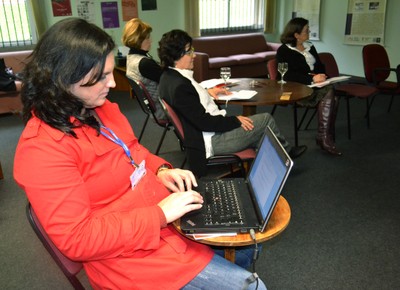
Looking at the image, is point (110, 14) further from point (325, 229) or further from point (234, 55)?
point (325, 229)

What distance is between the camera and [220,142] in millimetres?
2285

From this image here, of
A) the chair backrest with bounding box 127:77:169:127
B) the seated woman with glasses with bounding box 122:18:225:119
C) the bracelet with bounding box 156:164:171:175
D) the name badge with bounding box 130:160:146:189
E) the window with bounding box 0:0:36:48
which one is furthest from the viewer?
the window with bounding box 0:0:36:48

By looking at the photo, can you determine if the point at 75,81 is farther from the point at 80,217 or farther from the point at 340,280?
the point at 340,280

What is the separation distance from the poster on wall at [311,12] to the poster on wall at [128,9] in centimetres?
317

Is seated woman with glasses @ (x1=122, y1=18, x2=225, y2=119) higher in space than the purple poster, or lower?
lower

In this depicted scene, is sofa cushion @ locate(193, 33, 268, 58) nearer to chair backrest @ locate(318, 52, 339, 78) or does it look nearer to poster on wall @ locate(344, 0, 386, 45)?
poster on wall @ locate(344, 0, 386, 45)

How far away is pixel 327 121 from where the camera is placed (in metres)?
3.31

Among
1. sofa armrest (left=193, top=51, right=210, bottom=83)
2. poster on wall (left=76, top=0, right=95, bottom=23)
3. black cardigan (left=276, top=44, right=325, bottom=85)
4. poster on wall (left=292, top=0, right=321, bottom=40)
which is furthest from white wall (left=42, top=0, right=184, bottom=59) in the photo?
black cardigan (left=276, top=44, right=325, bottom=85)

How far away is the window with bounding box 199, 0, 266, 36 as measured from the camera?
6965 millimetres

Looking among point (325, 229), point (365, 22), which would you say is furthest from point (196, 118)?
point (365, 22)

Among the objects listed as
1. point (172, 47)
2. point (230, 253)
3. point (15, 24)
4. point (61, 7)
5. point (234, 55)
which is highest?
point (61, 7)

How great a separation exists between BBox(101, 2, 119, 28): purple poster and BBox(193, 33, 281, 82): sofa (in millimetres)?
1386

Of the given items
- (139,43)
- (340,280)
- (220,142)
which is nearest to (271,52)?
(139,43)

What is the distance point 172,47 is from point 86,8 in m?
4.08
